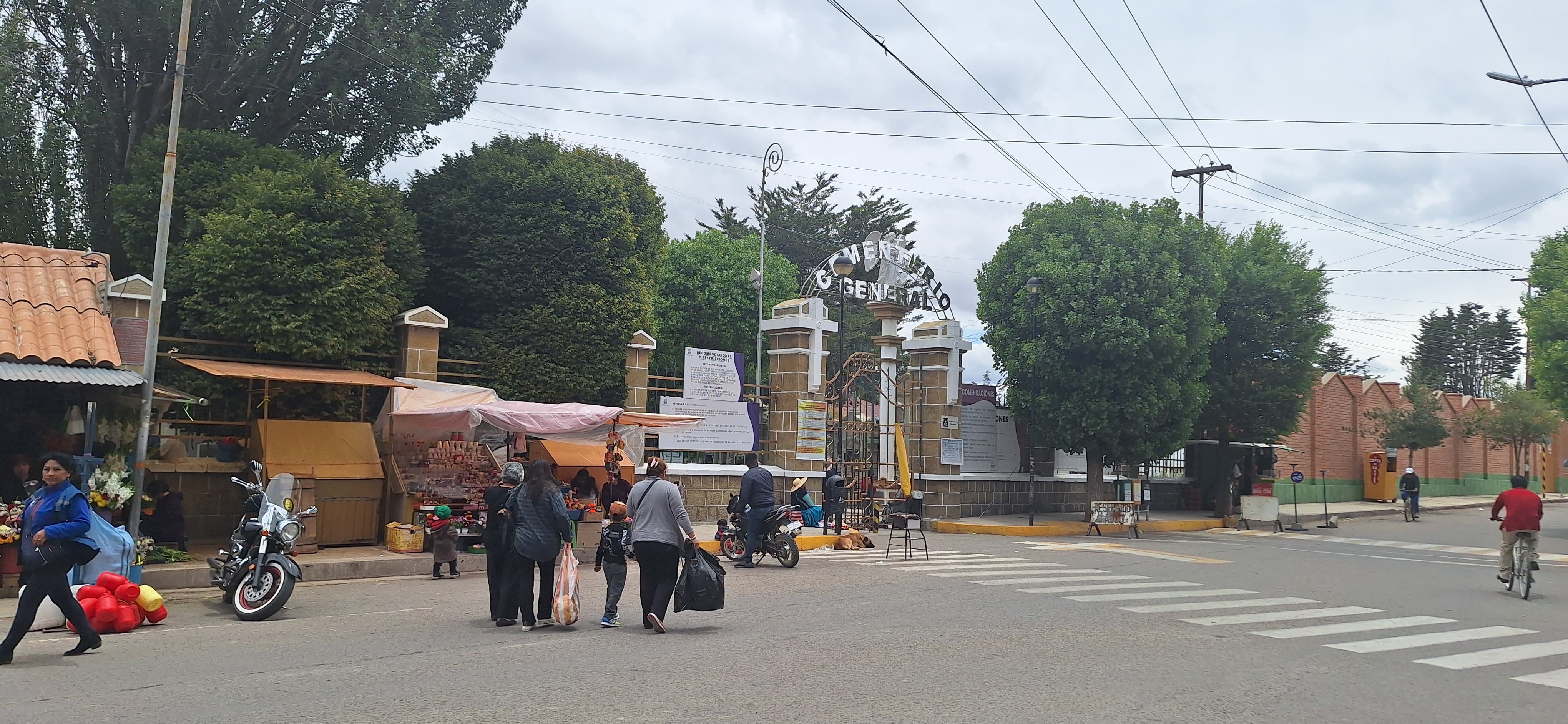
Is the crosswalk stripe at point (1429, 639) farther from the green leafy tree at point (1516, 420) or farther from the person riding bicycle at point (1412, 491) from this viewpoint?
the green leafy tree at point (1516, 420)

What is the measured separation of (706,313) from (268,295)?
27.2 metres

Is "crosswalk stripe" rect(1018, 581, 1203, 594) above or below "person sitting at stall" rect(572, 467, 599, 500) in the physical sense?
below

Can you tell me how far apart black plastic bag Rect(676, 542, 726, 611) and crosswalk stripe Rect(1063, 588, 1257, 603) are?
194 inches

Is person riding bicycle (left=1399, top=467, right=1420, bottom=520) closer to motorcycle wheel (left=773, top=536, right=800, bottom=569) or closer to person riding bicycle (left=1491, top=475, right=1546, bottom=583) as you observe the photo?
person riding bicycle (left=1491, top=475, right=1546, bottom=583)

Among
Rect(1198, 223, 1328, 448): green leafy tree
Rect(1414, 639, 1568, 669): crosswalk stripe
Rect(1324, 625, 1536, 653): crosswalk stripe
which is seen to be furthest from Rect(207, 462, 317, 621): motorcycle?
Rect(1198, 223, 1328, 448): green leafy tree

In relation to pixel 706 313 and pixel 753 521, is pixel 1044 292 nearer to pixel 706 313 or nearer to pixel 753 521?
pixel 753 521

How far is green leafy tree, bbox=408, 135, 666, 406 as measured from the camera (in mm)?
20172

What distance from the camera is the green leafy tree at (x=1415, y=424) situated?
127ft

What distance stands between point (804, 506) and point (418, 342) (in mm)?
7013

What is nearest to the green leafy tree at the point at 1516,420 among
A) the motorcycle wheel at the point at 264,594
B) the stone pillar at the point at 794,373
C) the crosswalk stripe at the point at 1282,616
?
the stone pillar at the point at 794,373

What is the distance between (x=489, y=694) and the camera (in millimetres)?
6961

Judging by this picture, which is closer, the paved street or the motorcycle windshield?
the paved street

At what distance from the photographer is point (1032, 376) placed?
83.1 feet

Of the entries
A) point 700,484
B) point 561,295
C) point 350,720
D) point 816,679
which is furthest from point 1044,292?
point 350,720
